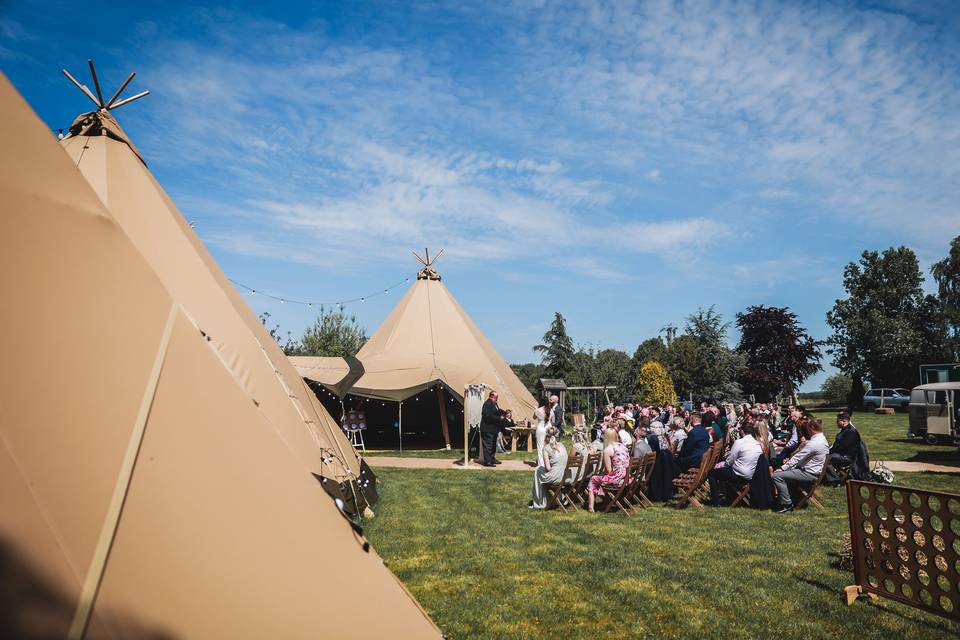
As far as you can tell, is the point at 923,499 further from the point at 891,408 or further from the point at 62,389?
the point at 891,408

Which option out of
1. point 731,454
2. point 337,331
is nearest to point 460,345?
point 731,454

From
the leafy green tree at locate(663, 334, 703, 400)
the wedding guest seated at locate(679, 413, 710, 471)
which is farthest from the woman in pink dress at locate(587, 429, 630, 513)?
the leafy green tree at locate(663, 334, 703, 400)

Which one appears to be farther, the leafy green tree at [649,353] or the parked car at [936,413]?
the leafy green tree at [649,353]

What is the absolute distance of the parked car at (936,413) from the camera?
653 inches

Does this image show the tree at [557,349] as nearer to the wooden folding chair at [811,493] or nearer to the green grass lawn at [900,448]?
the green grass lawn at [900,448]

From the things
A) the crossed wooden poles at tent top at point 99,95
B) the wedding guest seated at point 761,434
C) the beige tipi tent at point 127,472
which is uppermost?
the crossed wooden poles at tent top at point 99,95

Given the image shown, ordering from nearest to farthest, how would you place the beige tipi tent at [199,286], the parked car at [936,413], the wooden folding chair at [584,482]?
the beige tipi tent at [199,286] → the wooden folding chair at [584,482] → the parked car at [936,413]

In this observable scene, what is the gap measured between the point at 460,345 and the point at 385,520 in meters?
12.0

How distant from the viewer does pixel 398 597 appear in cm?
292

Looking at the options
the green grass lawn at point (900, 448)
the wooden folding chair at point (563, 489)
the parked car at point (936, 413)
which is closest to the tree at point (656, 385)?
the green grass lawn at point (900, 448)

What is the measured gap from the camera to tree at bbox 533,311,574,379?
3644cm

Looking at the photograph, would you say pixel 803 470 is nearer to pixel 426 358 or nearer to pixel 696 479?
pixel 696 479

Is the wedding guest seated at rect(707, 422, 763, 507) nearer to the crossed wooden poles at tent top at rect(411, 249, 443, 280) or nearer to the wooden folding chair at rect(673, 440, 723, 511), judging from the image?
the wooden folding chair at rect(673, 440, 723, 511)

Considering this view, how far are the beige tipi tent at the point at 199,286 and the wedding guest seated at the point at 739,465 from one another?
17.1 ft
